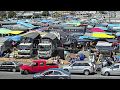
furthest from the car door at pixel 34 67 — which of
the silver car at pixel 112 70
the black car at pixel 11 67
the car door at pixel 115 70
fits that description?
the car door at pixel 115 70

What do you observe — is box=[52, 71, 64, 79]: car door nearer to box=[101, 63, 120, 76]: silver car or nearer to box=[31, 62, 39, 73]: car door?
box=[31, 62, 39, 73]: car door

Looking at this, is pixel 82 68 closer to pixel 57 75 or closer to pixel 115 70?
pixel 115 70

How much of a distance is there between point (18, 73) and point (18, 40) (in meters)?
9.06

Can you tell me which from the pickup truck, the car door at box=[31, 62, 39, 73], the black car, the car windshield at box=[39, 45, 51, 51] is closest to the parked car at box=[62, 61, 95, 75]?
the pickup truck

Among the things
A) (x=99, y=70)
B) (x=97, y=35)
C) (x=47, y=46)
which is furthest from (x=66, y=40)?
(x=99, y=70)

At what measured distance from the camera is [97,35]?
88.1ft

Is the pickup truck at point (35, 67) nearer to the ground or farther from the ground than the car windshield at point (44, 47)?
nearer to the ground

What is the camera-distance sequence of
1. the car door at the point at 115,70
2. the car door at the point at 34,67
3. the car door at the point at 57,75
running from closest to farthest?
the car door at the point at 57,75 < the car door at the point at 115,70 < the car door at the point at 34,67

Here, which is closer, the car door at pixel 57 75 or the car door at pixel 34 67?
the car door at pixel 57 75

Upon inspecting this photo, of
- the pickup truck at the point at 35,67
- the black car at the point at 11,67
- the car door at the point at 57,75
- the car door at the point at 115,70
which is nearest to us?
the car door at the point at 57,75

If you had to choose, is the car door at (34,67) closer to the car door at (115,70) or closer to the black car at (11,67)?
the black car at (11,67)

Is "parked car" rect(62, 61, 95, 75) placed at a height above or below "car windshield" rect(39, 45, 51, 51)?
below

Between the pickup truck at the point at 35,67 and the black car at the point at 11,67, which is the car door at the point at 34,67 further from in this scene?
the black car at the point at 11,67
